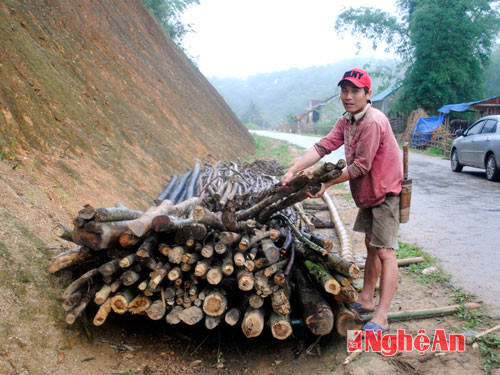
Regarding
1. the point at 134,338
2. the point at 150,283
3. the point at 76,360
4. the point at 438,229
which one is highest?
the point at 150,283

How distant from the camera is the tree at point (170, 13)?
2389cm

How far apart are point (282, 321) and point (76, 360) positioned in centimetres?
153

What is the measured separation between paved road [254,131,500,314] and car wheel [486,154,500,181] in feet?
0.67

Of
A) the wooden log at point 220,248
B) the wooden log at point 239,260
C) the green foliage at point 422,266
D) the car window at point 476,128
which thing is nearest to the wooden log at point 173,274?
the wooden log at point 220,248

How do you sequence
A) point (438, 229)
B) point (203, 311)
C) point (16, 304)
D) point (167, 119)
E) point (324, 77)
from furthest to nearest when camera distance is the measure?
point (324, 77) → point (167, 119) → point (438, 229) → point (203, 311) → point (16, 304)

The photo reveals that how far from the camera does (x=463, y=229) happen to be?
524 cm

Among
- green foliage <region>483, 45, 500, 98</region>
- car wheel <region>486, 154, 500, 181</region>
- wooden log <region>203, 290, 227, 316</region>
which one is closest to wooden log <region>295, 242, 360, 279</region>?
wooden log <region>203, 290, 227, 316</region>

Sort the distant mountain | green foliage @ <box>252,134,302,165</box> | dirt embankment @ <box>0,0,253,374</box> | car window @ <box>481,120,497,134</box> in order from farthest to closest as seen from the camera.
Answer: the distant mountain
green foliage @ <box>252,134,302,165</box>
car window @ <box>481,120,497,134</box>
dirt embankment @ <box>0,0,253,374</box>

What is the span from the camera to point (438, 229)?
535 centimetres

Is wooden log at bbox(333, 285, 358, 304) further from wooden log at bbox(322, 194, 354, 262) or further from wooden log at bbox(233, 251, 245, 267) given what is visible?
wooden log at bbox(322, 194, 354, 262)

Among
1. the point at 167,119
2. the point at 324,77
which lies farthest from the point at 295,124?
the point at 324,77

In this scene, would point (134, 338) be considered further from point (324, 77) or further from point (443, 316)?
point (324, 77)

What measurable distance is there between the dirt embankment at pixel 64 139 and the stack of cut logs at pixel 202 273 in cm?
27

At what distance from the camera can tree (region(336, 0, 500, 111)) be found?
22641 mm
